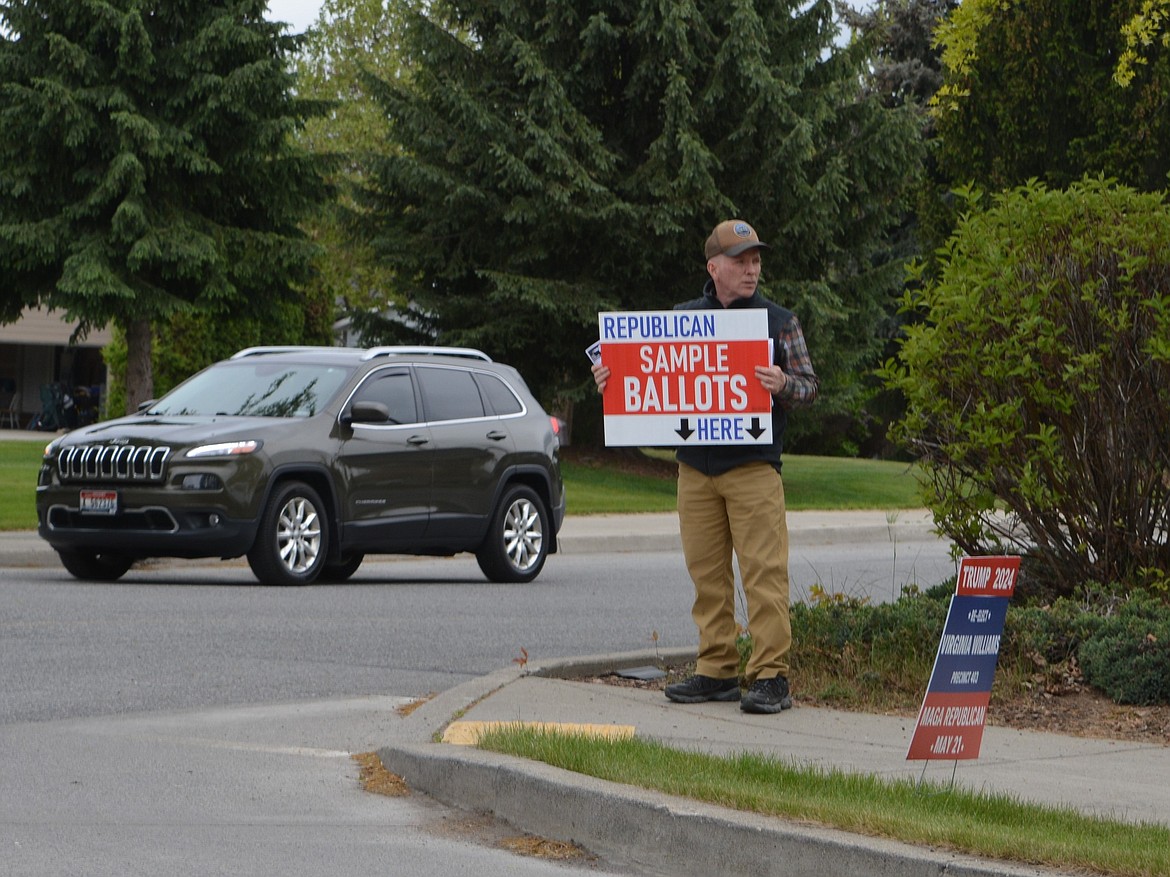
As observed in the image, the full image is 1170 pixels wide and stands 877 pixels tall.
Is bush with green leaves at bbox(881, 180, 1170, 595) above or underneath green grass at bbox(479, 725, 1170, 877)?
above

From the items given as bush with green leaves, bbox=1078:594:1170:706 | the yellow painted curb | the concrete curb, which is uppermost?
bush with green leaves, bbox=1078:594:1170:706

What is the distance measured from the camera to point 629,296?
103ft

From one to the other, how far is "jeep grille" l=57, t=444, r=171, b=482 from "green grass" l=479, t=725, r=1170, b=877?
743 centimetres

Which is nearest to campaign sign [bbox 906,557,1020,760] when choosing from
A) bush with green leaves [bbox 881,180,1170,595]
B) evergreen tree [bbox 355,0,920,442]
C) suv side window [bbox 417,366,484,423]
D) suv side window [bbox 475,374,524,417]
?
bush with green leaves [bbox 881,180,1170,595]

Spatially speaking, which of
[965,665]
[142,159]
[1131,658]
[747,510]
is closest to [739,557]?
[747,510]

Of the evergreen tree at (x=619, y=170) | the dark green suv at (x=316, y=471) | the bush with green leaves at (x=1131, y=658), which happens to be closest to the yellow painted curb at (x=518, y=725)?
the bush with green leaves at (x=1131, y=658)

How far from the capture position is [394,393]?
50.5ft

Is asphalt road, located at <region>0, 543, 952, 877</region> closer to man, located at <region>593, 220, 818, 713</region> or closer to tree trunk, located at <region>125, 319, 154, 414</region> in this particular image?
man, located at <region>593, 220, 818, 713</region>

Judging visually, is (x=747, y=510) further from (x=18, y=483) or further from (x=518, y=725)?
(x=18, y=483)

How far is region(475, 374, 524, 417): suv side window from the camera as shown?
16.3 metres

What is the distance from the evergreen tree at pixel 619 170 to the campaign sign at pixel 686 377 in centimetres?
2117

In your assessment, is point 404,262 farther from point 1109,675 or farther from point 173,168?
point 1109,675

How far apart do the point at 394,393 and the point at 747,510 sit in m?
7.71

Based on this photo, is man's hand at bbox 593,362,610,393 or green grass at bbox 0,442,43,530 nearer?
man's hand at bbox 593,362,610,393
